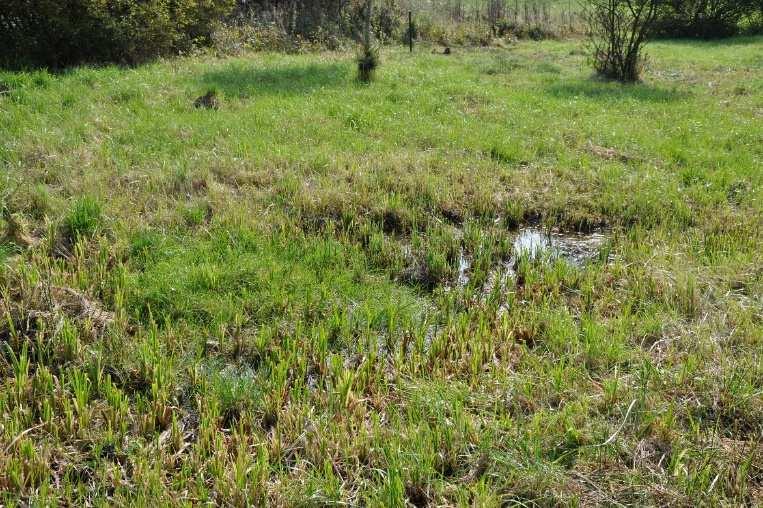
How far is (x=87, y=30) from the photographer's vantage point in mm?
13836

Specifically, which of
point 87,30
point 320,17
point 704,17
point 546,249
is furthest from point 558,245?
point 704,17

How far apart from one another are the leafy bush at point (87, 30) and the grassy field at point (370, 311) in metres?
4.06

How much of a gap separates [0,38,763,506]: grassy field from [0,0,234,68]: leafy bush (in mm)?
4061

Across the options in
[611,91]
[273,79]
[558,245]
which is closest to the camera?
[558,245]

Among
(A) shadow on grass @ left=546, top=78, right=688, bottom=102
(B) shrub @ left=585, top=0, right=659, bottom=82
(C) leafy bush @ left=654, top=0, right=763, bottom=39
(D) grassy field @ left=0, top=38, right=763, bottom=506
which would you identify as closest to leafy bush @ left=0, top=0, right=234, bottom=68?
(D) grassy field @ left=0, top=38, right=763, bottom=506

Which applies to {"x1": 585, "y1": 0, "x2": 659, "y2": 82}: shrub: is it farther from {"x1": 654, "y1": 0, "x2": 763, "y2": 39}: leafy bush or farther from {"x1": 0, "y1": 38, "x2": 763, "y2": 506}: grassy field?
{"x1": 654, "y1": 0, "x2": 763, "y2": 39}: leafy bush

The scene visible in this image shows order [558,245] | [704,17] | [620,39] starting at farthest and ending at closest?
[704,17] → [620,39] → [558,245]

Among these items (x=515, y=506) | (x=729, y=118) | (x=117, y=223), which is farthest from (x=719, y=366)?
(x=729, y=118)

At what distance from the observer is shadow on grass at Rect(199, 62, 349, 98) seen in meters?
12.1

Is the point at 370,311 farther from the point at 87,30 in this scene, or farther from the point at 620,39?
the point at 620,39

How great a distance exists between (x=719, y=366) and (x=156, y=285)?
4226 mm

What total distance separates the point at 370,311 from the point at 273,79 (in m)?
9.84

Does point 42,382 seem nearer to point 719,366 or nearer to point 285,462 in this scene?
point 285,462

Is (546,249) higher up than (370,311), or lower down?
higher up
